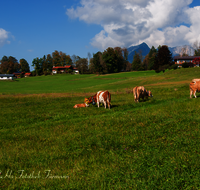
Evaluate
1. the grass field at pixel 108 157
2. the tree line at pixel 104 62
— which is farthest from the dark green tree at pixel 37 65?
the grass field at pixel 108 157

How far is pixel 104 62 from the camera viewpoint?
116312mm

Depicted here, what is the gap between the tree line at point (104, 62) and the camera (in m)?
86.2

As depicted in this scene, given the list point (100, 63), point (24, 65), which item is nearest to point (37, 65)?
point (24, 65)

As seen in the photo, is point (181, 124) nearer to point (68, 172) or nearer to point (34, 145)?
point (68, 172)

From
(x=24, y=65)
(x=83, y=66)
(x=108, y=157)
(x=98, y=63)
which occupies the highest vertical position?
(x=24, y=65)

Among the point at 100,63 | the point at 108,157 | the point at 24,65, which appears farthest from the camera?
the point at 24,65

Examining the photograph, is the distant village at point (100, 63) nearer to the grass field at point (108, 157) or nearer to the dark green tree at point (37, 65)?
the dark green tree at point (37, 65)

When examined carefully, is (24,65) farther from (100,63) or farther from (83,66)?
(100,63)

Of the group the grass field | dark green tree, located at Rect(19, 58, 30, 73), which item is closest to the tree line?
dark green tree, located at Rect(19, 58, 30, 73)

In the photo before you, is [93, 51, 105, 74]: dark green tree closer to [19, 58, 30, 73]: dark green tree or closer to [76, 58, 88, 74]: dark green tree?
[76, 58, 88, 74]: dark green tree

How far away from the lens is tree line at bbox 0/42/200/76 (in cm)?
8619

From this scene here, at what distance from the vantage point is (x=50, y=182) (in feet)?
14.1

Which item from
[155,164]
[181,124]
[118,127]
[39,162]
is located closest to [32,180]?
[39,162]

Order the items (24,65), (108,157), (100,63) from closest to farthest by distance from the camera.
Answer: (108,157) < (100,63) < (24,65)
